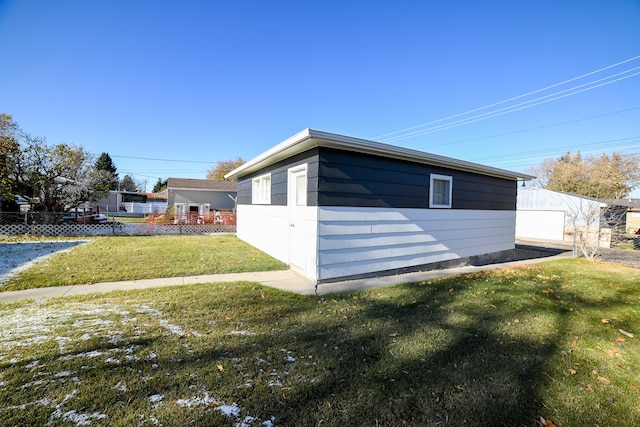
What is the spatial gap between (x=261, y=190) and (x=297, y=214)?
11.4 feet

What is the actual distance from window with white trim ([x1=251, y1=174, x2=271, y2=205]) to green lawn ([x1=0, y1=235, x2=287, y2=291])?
5.54 ft

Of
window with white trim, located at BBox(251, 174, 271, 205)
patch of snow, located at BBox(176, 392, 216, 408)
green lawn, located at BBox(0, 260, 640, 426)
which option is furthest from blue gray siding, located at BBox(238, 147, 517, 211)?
patch of snow, located at BBox(176, 392, 216, 408)

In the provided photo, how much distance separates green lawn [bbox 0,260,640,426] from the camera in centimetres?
194

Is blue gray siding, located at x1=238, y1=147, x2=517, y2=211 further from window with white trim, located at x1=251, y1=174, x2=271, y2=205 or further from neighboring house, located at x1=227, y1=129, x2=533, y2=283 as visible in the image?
window with white trim, located at x1=251, y1=174, x2=271, y2=205

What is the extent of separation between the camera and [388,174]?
6.20m

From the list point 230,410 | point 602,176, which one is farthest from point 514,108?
point 230,410

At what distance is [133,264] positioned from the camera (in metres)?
6.46

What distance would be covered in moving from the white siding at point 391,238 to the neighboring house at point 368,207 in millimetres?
21

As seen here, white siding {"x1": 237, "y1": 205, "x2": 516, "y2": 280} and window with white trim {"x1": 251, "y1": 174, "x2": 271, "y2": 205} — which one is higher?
window with white trim {"x1": 251, "y1": 174, "x2": 271, "y2": 205}

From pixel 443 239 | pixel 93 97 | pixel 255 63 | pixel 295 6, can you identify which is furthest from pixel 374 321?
pixel 93 97

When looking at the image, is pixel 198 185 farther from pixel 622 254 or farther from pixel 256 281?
pixel 622 254

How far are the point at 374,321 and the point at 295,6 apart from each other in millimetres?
10069

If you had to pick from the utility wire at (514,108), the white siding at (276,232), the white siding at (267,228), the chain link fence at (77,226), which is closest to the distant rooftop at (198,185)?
the chain link fence at (77,226)

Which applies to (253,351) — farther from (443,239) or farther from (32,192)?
(32,192)
